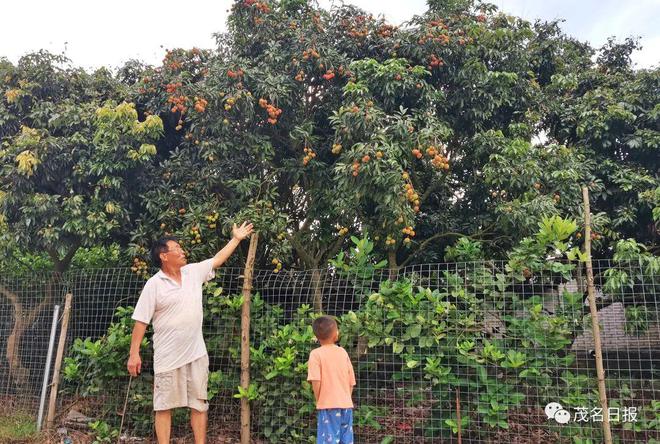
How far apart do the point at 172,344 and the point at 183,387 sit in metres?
0.32

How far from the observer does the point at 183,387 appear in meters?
3.87

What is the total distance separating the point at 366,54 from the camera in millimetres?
6430

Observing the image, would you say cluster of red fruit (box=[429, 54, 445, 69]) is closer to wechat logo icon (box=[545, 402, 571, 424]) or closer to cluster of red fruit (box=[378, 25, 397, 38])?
cluster of red fruit (box=[378, 25, 397, 38])

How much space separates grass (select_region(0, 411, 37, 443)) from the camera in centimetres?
479

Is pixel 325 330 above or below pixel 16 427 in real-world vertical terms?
above

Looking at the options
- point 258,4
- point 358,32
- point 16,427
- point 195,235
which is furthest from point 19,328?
point 358,32

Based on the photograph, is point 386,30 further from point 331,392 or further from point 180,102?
point 331,392

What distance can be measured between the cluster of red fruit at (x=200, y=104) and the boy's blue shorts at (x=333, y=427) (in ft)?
10.9

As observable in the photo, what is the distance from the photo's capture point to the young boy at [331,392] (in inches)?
136

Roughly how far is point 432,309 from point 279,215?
2.12 m

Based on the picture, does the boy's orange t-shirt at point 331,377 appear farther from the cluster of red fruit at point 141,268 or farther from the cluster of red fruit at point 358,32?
the cluster of red fruit at point 358,32

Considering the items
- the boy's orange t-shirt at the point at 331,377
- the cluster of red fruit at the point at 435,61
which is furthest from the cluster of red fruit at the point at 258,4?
the boy's orange t-shirt at the point at 331,377

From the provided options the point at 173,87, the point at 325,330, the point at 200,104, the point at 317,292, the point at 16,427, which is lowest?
the point at 16,427

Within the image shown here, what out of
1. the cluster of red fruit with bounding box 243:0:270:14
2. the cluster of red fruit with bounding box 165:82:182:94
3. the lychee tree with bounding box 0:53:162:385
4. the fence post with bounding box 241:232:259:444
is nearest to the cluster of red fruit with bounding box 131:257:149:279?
the lychee tree with bounding box 0:53:162:385
